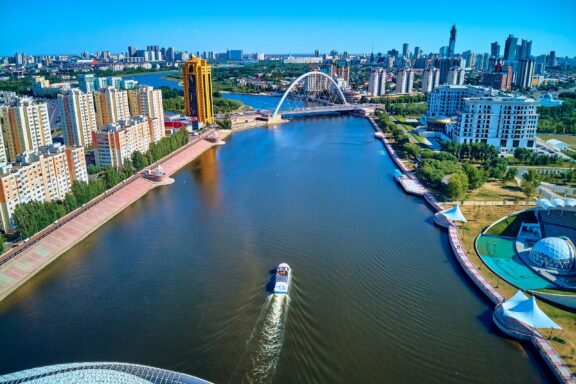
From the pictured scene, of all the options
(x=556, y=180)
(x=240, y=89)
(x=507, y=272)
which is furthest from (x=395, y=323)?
(x=240, y=89)

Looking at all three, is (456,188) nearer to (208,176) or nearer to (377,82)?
(208,176)

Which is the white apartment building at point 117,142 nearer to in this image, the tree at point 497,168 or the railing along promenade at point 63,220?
the railing along promenade at point 63,220

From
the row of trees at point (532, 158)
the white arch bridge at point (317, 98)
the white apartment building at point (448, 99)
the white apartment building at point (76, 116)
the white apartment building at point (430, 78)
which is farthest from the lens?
the white apartment building at point (430, 78)

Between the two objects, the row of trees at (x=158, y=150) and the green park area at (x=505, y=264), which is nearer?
the green park area at (x=505, y=264)

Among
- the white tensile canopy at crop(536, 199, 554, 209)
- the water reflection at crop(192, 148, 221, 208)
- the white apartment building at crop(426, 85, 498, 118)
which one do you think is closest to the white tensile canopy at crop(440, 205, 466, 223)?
the white tensile canopy at crop(536, 199, 554, 209)

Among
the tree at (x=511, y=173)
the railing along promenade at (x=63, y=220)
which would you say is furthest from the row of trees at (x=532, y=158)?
the railing along promenade at (x=63, y=220)
